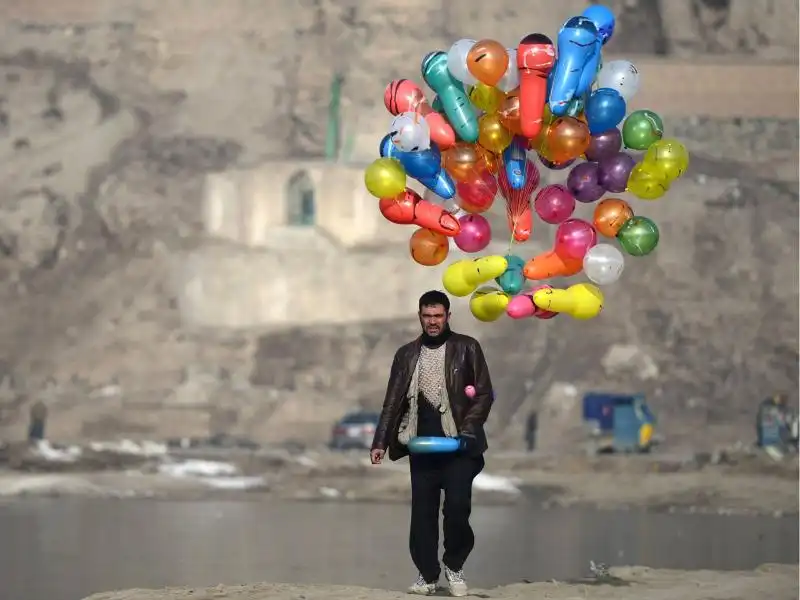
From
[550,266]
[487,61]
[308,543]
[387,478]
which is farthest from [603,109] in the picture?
[387,478]

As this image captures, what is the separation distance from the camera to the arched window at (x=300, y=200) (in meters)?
18.0

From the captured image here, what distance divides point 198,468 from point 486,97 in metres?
10.2

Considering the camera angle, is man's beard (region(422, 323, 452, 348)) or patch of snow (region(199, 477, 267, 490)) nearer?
man's beard (region(422, 323, 452, 348))

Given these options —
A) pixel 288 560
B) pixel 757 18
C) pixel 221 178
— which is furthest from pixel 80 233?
pixel 288 560

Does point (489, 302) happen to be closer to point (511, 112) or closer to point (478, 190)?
point (478, 190)

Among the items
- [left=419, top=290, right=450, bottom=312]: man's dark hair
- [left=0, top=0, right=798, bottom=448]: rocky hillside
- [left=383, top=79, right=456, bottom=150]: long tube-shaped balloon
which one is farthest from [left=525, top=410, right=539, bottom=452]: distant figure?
[left=419, top=290, right=450, bottom=312]: man's dark hair

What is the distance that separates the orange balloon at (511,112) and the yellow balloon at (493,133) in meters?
0.03

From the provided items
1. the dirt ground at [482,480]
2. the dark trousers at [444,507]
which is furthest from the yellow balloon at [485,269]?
the dirt ground at [482,480]

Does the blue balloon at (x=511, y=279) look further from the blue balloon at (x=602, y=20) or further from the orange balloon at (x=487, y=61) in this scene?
the blue balloon at (x=602, y=20)

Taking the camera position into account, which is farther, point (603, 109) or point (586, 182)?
point (586, 182)

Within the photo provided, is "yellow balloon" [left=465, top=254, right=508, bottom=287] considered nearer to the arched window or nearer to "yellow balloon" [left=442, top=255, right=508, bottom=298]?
"yellow balloon" [left=442, top=255, right=508, bottom=298]

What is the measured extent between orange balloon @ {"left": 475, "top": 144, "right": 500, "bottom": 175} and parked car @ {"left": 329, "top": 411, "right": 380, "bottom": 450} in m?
10.3

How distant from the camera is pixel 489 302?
655 centimetres

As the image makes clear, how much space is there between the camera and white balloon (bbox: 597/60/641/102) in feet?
21.8
